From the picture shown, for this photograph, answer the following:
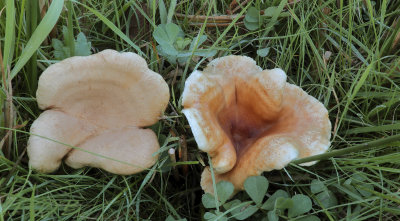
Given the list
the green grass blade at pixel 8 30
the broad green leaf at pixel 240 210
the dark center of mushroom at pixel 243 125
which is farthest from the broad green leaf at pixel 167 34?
the broad green leaf at pixel 240 210

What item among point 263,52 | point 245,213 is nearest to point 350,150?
point 245,213

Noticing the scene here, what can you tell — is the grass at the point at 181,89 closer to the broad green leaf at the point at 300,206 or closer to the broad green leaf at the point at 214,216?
the broad green leaf at the point at 300,206

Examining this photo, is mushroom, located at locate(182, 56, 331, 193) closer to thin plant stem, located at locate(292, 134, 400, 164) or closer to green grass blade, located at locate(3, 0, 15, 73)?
thin plant stem, located at locate(292, 134, 400, 164)

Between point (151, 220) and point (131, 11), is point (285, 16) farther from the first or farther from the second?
point (151, 220)

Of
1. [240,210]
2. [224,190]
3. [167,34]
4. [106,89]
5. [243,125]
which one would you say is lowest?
[240,210]

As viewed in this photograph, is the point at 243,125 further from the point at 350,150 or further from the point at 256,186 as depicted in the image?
the point at 350,150

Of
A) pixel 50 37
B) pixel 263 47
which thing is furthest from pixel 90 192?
pixel 263 47

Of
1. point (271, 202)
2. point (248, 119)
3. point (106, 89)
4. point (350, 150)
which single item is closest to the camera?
point (350, 150)
